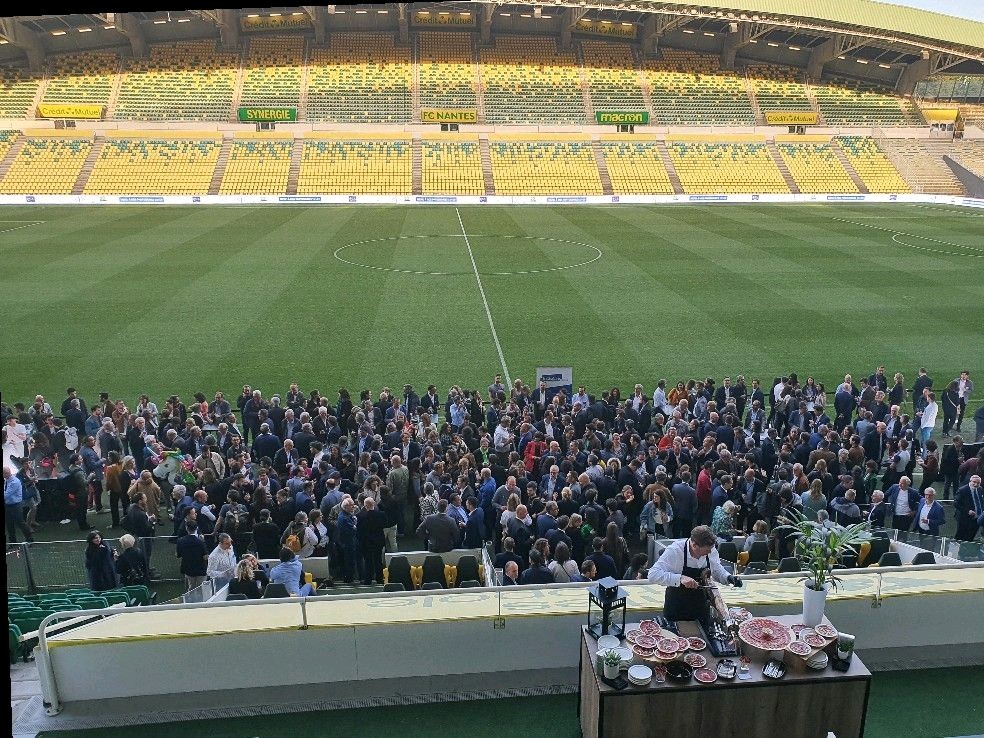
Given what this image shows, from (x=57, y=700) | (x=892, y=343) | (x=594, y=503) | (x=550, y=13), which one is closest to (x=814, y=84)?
(x=550, y=13)

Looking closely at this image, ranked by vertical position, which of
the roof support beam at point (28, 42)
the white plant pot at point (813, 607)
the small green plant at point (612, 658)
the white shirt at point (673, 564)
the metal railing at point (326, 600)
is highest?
the roof support beam at point (28, 42)

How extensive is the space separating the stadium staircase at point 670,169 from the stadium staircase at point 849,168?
11700mm

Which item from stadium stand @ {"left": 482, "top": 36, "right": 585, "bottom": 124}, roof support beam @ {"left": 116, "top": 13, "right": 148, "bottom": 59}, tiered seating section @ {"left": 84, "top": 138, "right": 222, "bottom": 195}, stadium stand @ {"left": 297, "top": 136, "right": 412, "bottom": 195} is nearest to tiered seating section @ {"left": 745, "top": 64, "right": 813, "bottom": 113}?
stadium stand @ {"left": 482, "top": 36, "right": 585, "bottom": 124}

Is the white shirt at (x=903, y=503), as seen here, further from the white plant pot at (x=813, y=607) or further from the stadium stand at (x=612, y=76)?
the stadium stand at (x=612, y=76)

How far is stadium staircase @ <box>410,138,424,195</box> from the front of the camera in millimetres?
49375

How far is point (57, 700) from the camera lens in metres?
6.33

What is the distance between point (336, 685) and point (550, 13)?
6054cm

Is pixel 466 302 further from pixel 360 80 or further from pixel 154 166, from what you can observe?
pixel 360 80

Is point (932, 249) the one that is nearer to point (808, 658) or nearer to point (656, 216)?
point (656, 216)

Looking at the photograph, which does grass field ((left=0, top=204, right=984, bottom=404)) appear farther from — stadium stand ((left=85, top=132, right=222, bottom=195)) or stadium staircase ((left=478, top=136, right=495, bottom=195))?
stadium staircase ((left=478, top=136, right=495, bottom=195))

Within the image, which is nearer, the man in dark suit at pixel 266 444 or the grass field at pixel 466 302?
the man in dark suit at pixel 266 444

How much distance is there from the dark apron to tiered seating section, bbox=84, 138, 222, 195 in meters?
46.9

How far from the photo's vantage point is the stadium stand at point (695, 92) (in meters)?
57.8

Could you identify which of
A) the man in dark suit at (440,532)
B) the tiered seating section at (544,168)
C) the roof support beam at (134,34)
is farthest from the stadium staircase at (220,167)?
the man in dark suit at (440,532)
